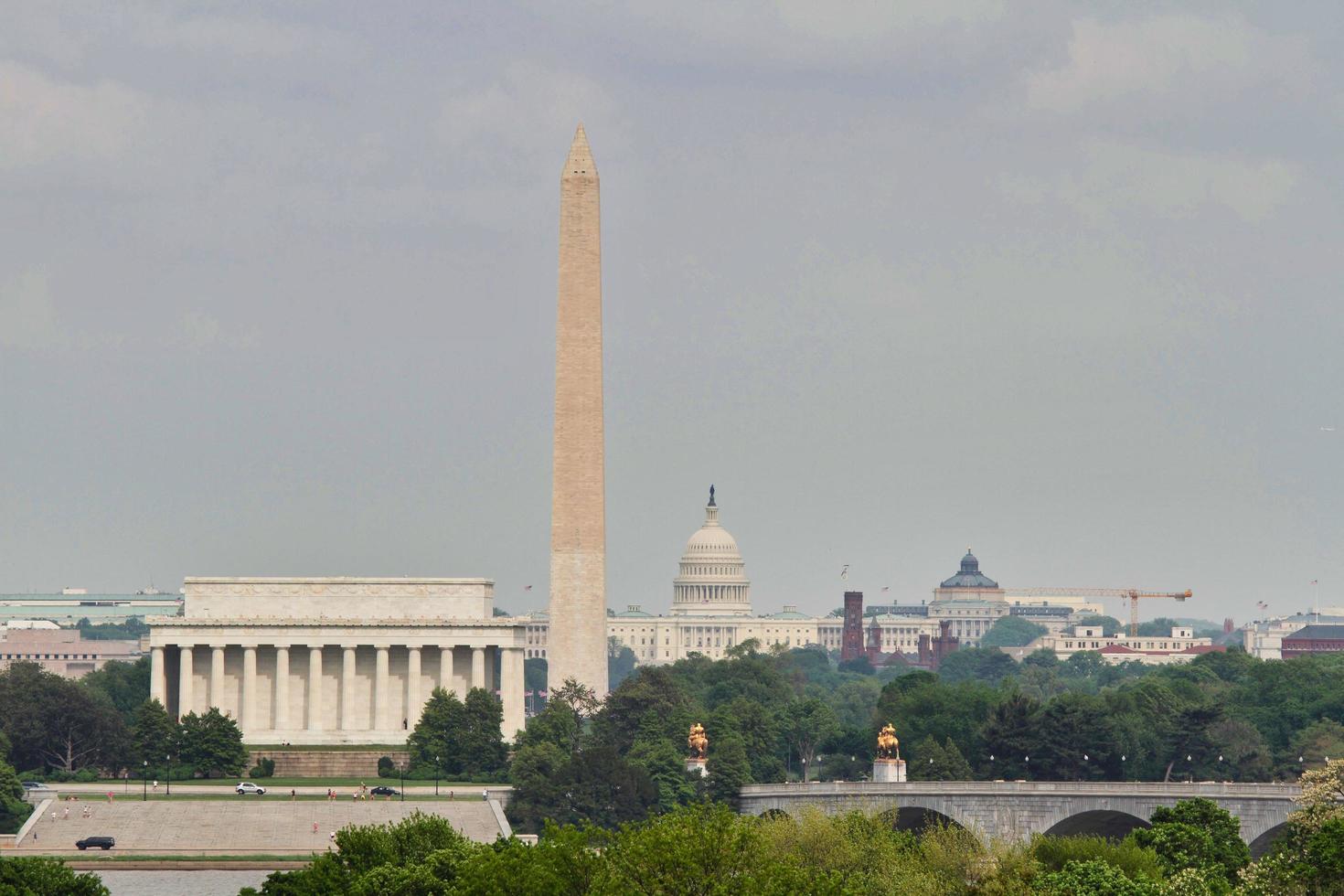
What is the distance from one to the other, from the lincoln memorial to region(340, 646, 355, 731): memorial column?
0.17 ft

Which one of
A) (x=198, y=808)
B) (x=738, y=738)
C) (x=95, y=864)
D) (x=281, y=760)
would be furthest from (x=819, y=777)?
(x=95, y=864)

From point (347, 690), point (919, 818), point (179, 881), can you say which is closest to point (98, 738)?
point (347, 690)

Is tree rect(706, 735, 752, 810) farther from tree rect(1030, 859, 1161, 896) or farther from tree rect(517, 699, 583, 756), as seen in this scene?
tree rect(1030, 859, 1161, 896)

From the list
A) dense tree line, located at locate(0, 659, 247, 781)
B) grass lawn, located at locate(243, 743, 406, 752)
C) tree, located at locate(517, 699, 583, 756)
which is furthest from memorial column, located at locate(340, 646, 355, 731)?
tree, located at locate(517, 699, 583, 756)

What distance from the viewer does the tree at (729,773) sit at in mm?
156250

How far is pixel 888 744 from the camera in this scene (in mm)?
158375

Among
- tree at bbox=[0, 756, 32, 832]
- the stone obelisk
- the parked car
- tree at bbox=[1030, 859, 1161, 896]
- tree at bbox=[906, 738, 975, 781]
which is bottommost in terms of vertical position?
tree at bbox=[1030, 859, 1161, 896]

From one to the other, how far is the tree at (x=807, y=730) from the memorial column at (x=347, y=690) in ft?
79.3

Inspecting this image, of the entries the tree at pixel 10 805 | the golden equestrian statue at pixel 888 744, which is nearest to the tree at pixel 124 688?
the tree at pixel 10 805

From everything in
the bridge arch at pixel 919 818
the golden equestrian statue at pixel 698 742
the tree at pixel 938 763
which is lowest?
the bridge arch at pixel 919 818

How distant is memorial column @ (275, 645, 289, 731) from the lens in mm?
179375

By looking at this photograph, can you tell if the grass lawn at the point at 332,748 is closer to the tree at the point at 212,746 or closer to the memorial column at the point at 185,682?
the tree at the point at 212,746

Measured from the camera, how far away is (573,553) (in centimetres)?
18062

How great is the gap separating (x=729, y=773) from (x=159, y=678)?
39.5 metres
